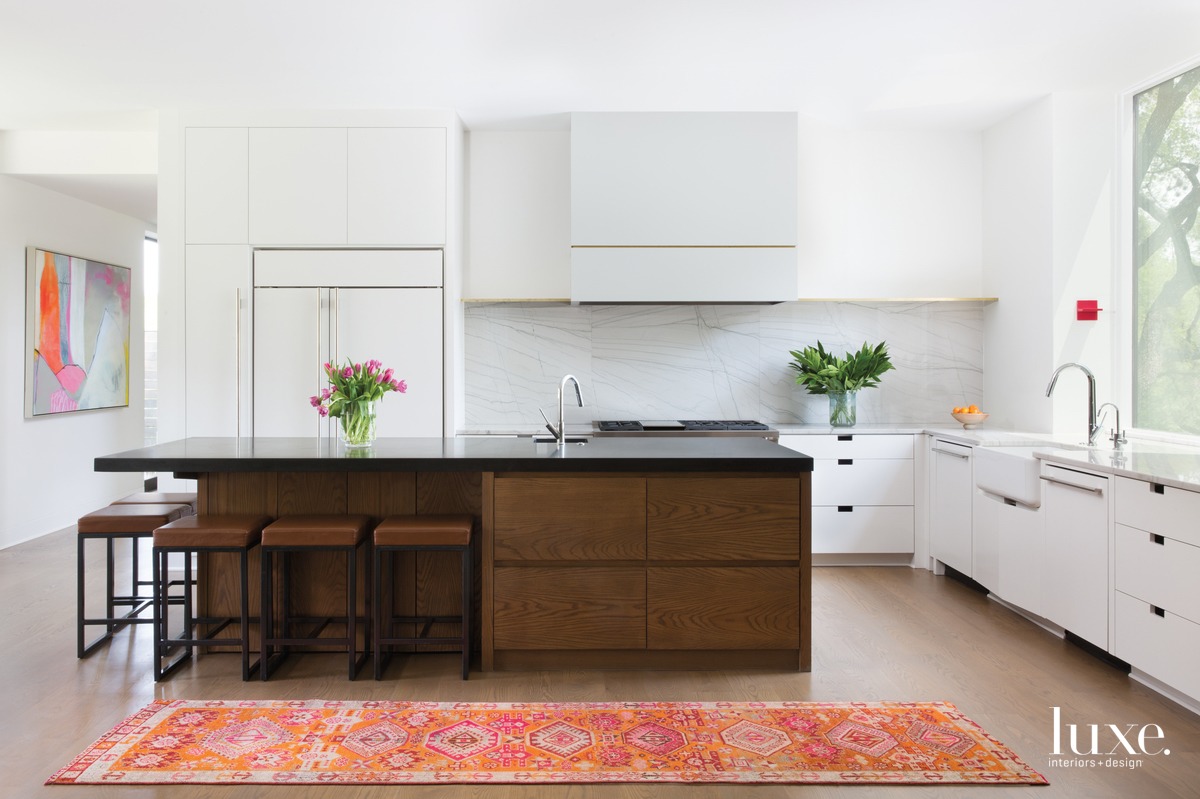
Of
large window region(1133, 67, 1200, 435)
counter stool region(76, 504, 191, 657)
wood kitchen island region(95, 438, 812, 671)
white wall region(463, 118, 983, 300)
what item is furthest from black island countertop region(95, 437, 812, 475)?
white wall region(463, 118, 983, 300)

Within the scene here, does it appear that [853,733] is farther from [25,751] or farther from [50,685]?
[50,685]

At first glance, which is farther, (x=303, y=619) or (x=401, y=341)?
(x=401, y=341)

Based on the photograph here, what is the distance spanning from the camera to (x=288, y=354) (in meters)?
4.71

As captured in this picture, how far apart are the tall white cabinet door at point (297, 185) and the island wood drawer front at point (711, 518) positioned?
280cm

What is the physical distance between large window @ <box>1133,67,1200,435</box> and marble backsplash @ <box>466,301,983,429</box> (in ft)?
3.77

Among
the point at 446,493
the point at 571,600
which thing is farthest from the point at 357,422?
the point at 571,600

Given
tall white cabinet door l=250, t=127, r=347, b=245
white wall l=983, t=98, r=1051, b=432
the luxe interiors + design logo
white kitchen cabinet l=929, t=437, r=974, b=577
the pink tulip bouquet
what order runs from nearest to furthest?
the luxe interiors + design logo, the pink tulip bouquet, white kitchen cabinet l=929, t=437, r=974, b=577, white wall l=983, t=98, r=1051, b=432, tall white cabinet door l=250, t=127, r=347, b=245

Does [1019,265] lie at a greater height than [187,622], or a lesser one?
greater

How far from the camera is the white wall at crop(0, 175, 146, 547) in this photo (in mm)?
5289

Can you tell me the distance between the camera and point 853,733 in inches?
99.8

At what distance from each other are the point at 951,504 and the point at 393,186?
146 inches

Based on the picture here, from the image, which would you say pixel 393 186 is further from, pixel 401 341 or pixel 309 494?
pixel 309 494

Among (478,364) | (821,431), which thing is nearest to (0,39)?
(478,364)

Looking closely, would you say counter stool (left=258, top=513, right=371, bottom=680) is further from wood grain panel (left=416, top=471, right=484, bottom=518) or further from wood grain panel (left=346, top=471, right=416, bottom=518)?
wood grain panel (left=416, top=471, right=484, bottom=518)
